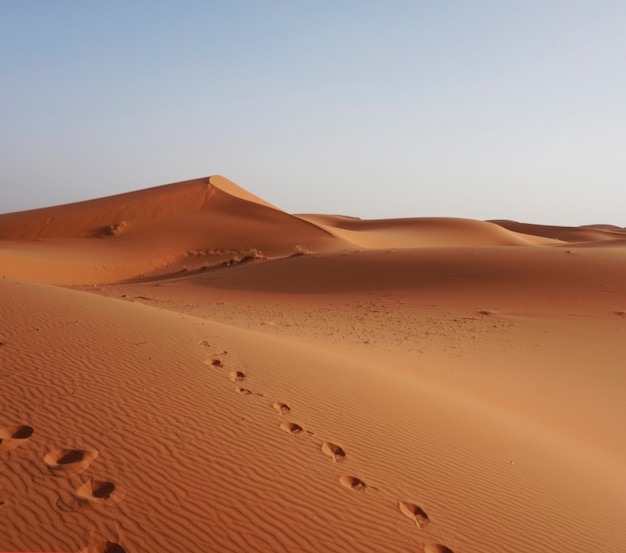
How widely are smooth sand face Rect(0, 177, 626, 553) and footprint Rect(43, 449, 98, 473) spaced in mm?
15

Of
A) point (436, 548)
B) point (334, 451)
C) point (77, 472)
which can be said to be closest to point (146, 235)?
point (334, 451)

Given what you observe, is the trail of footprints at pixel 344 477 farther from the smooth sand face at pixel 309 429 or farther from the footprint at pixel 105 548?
the footprint at pixel 105 548

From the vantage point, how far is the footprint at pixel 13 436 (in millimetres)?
3525

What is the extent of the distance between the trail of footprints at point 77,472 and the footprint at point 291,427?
5.33 ft

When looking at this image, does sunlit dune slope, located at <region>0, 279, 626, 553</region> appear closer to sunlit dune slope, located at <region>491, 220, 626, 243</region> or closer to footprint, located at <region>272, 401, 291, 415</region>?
footprint, located at <region>272, 401, 291, 415</region>

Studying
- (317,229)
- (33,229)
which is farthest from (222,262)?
(33,229)

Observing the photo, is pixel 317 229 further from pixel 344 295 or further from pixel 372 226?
pixel 372 226

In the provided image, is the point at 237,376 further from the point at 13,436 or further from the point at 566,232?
the point at 566,232

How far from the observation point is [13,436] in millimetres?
3699

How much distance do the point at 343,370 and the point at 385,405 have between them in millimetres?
1305

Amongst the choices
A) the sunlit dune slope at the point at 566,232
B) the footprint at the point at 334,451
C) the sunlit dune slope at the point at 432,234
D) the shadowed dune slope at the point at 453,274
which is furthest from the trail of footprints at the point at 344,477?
the sunlit dune slope at the point at 566,232

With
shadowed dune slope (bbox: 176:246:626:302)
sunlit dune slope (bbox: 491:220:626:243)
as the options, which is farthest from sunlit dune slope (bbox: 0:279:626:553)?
sunlit dune slope (bbox: 491:220:626:243)

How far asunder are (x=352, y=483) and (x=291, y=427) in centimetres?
93

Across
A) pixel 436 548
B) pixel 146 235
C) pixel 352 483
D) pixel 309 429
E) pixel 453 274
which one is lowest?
pixel 436 548
